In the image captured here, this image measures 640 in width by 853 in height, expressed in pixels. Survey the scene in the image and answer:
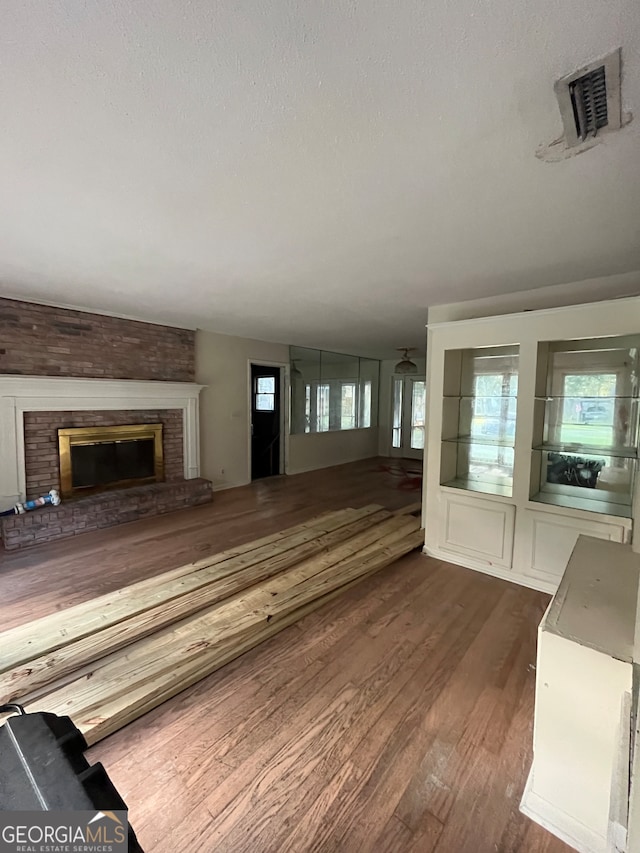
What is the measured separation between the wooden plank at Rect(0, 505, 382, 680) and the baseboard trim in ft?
3.95

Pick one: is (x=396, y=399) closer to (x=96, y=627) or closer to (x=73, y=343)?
(x=73, y=343)

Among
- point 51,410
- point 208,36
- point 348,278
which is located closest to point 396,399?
point 348,278

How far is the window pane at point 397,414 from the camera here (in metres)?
9.02

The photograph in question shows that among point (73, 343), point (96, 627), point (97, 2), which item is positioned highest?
point (97, 2)

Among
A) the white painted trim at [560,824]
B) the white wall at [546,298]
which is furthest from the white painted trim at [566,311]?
the white painted trim at [560,824]

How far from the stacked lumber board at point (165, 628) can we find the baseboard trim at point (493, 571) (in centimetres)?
30

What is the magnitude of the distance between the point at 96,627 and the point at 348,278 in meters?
3.00

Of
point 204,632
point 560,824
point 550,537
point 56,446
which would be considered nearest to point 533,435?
point 550,537

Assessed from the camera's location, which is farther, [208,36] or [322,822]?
[322,822]

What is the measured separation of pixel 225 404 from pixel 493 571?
440cm

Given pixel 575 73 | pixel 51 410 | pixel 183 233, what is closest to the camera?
pixel 575 73

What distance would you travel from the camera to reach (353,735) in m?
1.72

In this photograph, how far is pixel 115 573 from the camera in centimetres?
319

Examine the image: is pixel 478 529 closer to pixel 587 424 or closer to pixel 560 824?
pixel 587 424
